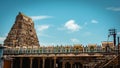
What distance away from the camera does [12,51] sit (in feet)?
162

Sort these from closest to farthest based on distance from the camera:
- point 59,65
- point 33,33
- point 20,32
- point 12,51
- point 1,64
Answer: point 1,64 < point 12,51 < point 59,65 < point 20,32 < point 33,33

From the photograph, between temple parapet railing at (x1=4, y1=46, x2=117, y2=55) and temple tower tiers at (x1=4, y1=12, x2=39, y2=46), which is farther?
temple tower tiers at (x1=4, y1=12, x2=39, y2=46)

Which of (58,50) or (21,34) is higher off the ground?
(21,34)

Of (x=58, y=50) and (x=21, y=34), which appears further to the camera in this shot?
(x=21, y=34)

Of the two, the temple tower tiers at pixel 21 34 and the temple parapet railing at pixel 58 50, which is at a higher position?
the temple tower tiers at pixel 21 34

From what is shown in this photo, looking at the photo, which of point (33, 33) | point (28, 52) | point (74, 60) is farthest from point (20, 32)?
point (74, 60)

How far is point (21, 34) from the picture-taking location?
2876 inches

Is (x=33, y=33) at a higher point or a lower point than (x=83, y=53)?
higher

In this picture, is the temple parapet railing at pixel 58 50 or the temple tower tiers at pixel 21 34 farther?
the temple tower tiers at pixel 21 34

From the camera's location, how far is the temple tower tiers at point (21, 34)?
7175cm

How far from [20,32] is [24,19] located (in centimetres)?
557

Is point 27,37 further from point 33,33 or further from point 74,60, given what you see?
point 74,60

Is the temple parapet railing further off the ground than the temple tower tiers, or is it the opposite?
the temple tower tiers

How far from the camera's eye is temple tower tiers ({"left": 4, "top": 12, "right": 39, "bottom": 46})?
71.8 meters
